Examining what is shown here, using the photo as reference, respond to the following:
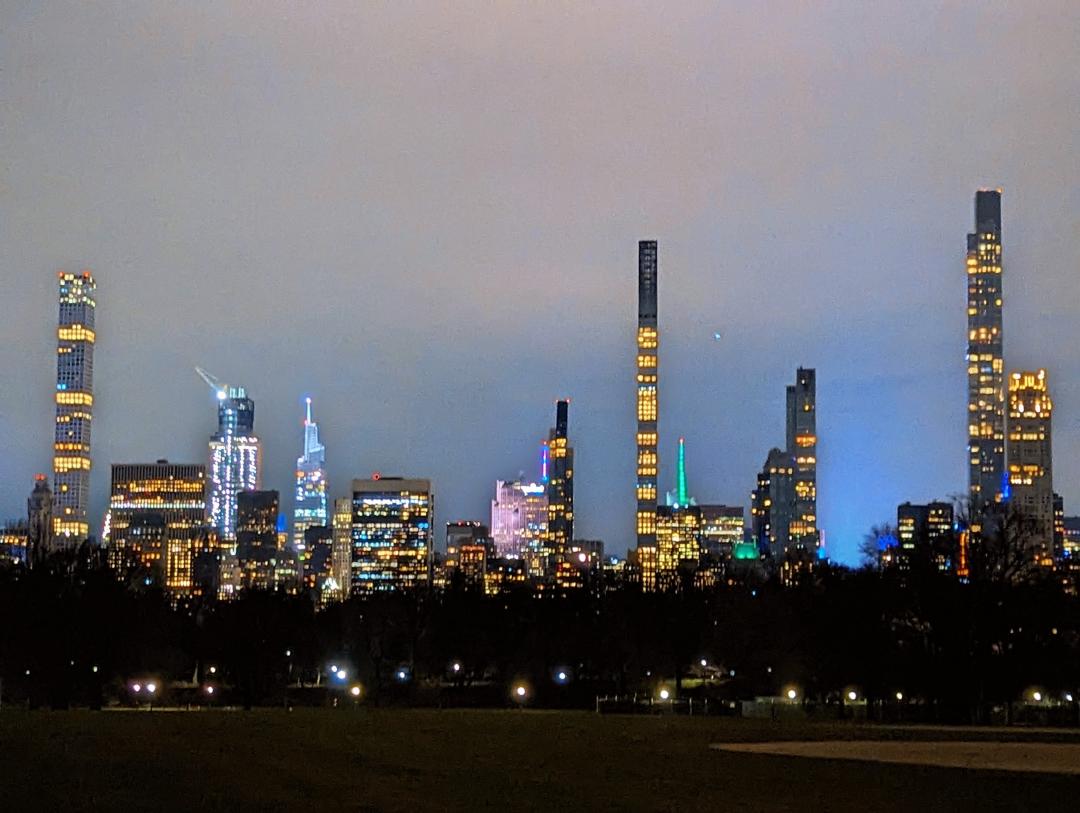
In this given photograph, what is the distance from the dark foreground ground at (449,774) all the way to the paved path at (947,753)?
1.45 m

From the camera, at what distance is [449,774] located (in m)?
33.2

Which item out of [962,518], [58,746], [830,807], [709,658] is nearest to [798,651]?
[962,518]

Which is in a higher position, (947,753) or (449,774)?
(449,774)

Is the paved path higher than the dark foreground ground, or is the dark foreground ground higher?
the dark foreground ground

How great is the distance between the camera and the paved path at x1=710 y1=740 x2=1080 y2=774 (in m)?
37.7

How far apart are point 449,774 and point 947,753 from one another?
14.9 metres

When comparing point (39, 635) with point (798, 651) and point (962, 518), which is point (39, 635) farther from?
point (962, 518)

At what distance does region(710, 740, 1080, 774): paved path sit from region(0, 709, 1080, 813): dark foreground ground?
145 centimetres

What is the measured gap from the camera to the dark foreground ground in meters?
27.8

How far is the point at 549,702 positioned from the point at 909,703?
67.6ft

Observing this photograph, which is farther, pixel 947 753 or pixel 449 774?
pixel 947 753

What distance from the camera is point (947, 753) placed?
4194 centimetres

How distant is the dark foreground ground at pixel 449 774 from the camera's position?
27.8 m

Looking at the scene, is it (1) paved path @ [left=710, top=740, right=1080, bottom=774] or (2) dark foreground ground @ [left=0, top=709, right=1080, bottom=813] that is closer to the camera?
(2) dark foreground ground @ [left=0, top=709, right=1080, bottom=813]
